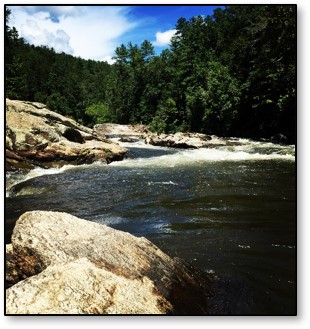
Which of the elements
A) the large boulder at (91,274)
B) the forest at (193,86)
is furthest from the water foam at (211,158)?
the large boulder at (91,274)

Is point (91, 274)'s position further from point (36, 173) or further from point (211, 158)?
point (211, 158)

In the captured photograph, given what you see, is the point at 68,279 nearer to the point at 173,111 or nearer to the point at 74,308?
the point at 74,308

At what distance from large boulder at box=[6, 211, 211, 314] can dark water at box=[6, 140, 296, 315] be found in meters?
0.47

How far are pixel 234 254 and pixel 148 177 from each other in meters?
4.53

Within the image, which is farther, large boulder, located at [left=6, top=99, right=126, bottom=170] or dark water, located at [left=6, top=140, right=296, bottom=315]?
large boulder, located at [left=6, top=99, right=126, bottom=170]

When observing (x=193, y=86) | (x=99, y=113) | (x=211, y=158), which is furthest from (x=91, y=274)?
(x=99, y=113)

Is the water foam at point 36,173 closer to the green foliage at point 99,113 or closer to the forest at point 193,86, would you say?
the forest at point 193,86

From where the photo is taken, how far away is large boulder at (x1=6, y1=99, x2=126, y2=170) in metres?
7.65

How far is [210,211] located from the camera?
231 inches

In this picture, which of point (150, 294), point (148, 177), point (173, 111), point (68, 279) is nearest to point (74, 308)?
point (68, 279)

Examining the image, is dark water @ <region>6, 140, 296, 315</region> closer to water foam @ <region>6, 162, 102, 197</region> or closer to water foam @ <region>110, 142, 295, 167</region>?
water foam @ <region>6, 162, 102, 197</region>

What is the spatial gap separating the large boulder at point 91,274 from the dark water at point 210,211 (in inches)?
18.5

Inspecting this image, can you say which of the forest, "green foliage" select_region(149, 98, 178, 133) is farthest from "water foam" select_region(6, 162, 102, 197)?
"green foliage" select_region(149, 98, 178, 133)

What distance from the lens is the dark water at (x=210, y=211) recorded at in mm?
3662
